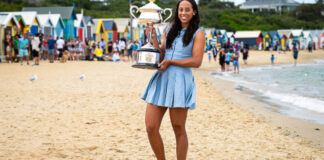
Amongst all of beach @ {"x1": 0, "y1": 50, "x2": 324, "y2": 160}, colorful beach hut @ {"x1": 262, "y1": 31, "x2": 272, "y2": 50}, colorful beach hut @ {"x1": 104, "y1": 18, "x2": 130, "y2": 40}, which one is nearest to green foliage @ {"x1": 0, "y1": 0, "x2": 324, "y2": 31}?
colorful beach hut @ {"x1": 262, "y1": 31, "x2": 272, "y2": 50}

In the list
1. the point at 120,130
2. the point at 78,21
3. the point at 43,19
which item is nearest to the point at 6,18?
the point at 43,19

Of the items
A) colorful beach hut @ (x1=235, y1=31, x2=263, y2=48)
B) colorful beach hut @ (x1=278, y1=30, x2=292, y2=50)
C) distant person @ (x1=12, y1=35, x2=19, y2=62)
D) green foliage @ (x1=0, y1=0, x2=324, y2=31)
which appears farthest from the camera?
green foliage @ (x1=0, y1=0, x2=324, y2=31)

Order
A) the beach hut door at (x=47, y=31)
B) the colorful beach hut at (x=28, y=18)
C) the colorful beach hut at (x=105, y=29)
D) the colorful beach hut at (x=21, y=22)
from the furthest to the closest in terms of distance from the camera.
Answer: the colorful beach hut at (x=105, y=29) → the beach hut door at (x=47, y=31) → the colorful beach hut at (x=28, y=18) → the colorful beach hut at (x=21, y=22)

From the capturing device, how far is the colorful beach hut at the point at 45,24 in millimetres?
26006

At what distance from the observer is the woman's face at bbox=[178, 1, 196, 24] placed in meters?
3.19

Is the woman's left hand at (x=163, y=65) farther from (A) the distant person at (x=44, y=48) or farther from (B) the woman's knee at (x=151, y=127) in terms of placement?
(A) the distant person at (x=44, y=48)

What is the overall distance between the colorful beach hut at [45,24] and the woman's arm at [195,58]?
2426cm

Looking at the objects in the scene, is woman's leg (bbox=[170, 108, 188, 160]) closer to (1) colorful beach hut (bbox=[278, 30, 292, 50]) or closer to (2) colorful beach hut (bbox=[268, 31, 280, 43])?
(2) colorful beach hut (bbox=[268, 31, 280, 43])

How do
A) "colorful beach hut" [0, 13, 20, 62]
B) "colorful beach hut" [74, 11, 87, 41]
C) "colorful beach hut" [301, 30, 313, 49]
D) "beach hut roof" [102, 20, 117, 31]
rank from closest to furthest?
"colorful beach hut" [0, 13, 20, 62] < "colorful beach hut" [74, 11, 87, 41] < "beach hut roof" [102, 20, 117, 31] < "colorful beach hut" [301, 30, 313, 49]

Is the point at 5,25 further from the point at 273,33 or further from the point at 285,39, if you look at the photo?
the point at 285,39

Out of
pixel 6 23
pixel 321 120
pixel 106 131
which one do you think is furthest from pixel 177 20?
pixel 6 23

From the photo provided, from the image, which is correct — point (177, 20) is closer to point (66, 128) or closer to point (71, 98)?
point (66, 128)

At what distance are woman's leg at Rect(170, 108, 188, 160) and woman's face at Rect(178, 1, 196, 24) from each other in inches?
30.6

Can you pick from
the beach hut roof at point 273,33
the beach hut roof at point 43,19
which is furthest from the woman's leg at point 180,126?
the beach hut roof at point 273,33
